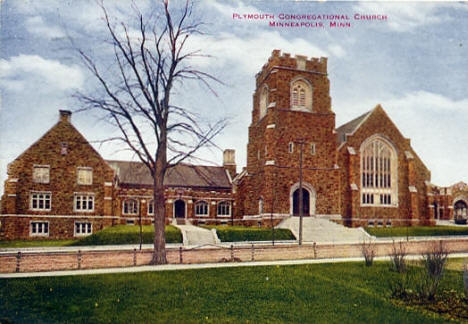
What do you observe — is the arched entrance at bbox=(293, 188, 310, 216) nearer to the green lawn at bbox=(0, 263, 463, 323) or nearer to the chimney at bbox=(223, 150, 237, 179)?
the chimney at bbox=(223, 150, 237, 179)

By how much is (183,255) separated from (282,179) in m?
14.4

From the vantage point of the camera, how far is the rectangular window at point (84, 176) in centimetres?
2744

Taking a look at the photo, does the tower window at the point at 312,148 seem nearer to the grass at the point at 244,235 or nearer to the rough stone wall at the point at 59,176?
the grass at the point at 244,235

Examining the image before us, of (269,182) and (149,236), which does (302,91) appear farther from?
(149,236)

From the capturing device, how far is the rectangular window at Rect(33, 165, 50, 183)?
988 inches

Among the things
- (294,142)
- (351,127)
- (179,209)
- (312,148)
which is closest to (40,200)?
(179,209)

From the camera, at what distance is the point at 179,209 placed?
3375 centimetres

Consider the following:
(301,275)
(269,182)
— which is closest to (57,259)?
(301,275)

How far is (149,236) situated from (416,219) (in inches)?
807

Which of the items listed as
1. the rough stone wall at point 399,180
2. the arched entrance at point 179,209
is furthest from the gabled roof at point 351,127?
the arched entrance at point 179,209

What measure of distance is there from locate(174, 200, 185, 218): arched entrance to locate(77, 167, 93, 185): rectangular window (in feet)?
26.3

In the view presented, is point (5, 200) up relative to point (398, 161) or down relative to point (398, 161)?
down

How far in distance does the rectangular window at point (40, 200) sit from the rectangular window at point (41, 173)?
0.86 m

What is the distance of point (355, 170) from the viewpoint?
30500 mm
